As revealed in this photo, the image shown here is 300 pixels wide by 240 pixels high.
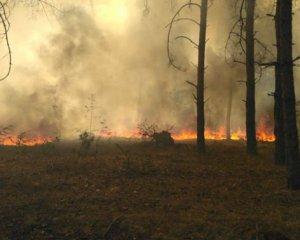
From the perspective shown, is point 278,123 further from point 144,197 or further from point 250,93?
point 144,197

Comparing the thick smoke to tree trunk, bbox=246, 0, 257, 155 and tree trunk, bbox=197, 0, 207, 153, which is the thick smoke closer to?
tree trunk, bbox=246, 0, 257, 155

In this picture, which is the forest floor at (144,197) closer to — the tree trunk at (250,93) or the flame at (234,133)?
the tree trunk at (250,93)

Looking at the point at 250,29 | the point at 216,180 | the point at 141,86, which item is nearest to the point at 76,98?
the point at 141,86

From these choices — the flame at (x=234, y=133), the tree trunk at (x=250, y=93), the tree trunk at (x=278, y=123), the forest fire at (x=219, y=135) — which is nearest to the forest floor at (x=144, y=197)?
the tree trunk at (x=278, y=123)

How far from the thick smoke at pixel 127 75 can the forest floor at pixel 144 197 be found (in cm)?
1664

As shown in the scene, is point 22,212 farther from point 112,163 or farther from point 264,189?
point 264,189

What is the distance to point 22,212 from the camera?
955 centimetres

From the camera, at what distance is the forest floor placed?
8711mm

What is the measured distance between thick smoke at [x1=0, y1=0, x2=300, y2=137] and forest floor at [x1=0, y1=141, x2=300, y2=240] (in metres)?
16.6

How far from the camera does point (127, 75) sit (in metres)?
35.1

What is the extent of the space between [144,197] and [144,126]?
10772mm

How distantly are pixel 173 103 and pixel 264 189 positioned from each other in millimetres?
23735

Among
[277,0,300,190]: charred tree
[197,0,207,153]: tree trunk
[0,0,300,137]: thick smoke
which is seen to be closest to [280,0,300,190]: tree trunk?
[277,0,300,190]: charred tree

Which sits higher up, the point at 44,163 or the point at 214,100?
the point at 214,100
